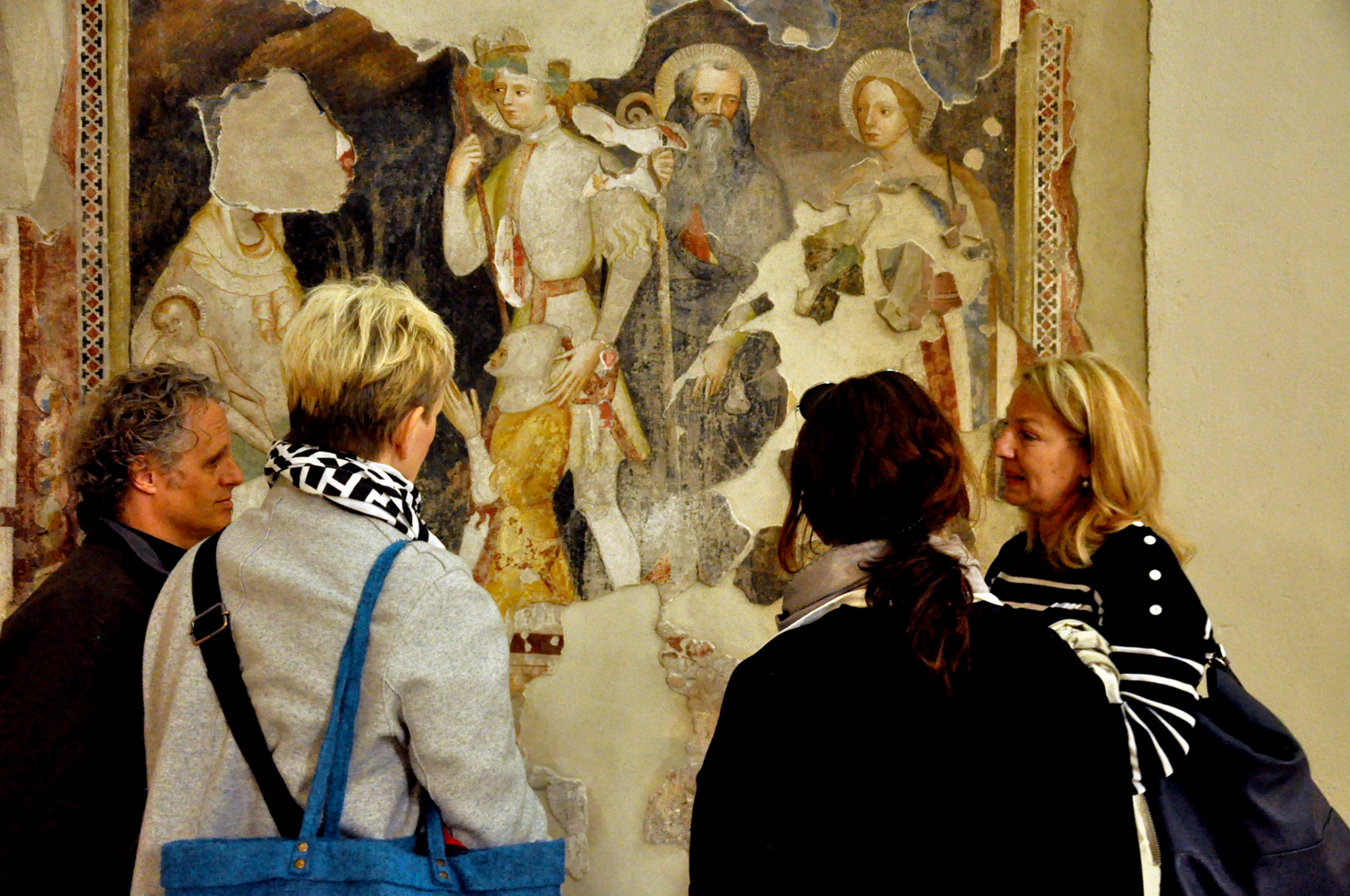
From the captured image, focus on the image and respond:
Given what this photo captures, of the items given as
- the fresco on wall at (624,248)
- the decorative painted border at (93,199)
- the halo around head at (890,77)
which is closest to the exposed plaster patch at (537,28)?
the fresco on wall at (624,248)

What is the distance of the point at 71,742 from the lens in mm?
1956

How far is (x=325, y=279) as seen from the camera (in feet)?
12.7

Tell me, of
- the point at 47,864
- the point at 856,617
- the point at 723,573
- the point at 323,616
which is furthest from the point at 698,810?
the point at 723,573

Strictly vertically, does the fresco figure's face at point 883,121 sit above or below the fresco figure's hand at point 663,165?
above

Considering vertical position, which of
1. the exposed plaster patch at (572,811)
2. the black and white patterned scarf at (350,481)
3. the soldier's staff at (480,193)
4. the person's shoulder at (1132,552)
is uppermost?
the soldier's staff at (480,193)

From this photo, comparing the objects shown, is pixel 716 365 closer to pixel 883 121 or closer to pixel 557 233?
pixel 557 233

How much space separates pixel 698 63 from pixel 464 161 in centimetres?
90

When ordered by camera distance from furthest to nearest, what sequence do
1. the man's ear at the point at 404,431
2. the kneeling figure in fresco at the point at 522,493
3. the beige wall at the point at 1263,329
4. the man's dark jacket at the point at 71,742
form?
the kneeling figure in fresco at the point at 522,493 → the beige wall at the point at 1263,329 → the man's dark jacket at the point at 71,742 → the man's ear at the point at 404,431

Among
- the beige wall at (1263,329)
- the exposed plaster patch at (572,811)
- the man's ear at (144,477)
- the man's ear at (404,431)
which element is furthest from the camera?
the exposed plaster patch at (572,811)

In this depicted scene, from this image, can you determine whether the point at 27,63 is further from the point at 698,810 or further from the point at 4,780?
the point at 698,810

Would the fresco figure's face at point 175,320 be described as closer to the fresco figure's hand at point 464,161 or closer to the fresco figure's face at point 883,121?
the fresco figure's hand at point 464,161

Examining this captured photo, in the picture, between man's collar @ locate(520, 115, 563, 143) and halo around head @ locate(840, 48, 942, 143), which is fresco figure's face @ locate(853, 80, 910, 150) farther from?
man's collar @ locate(520, 115, 563, 143)

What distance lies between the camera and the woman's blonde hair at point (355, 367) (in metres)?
1.76

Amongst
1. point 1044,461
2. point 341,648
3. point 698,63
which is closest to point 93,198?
point 698,63
